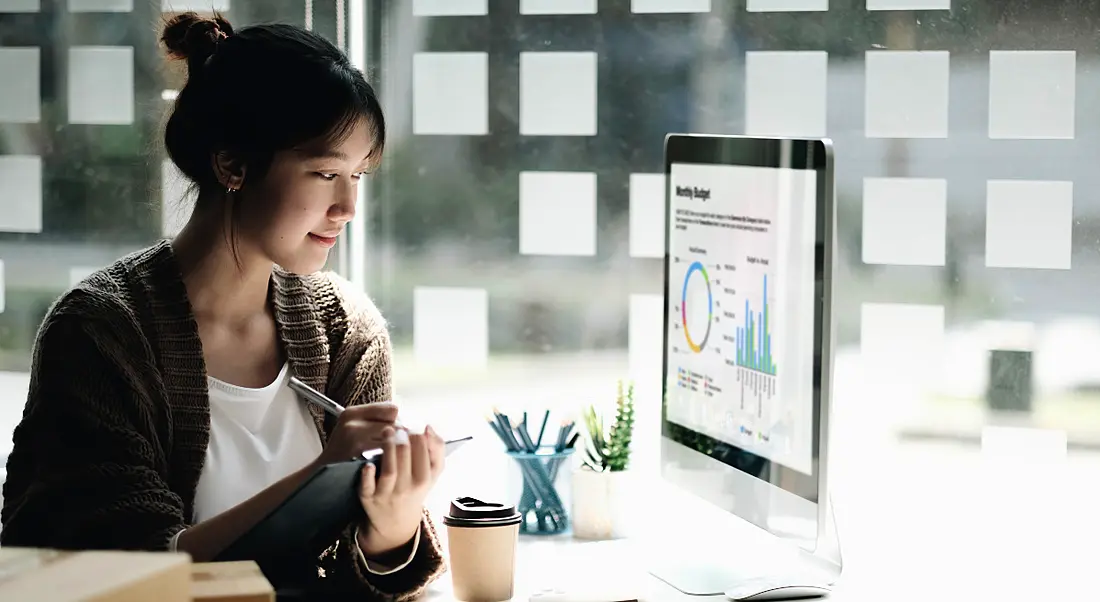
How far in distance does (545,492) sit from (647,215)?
21.0 inches

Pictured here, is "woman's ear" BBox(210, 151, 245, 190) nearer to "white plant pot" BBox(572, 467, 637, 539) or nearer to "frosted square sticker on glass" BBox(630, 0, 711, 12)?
"white plant pot" BBox(572, 467, 637, 539)

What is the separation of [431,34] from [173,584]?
5.35ft

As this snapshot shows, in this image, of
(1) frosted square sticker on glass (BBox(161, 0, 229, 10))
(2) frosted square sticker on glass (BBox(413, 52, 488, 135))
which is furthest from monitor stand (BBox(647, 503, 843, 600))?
(1) frosted square sticker on glass (BBox(161, 0, 229, 10))

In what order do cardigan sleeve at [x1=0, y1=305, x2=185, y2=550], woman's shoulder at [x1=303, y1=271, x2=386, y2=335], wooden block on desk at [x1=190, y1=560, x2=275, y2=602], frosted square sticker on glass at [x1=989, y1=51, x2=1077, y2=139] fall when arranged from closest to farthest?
wooden block on desk at [x1=190, y1=560, x2=275, y2=602] → cardigan sleeve at [x1=0, y1=305, x2=185, y2=550] → woman's shoulder at [x1=303, y1=271, x2=386, y2=335] → frosted square sticker on glass at [x1=989, y1=51, x2=1077, y2=139]

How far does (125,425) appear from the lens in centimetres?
162

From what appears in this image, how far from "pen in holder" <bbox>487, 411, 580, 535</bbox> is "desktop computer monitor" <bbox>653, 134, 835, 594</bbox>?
8.2 inches

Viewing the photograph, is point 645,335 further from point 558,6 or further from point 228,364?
point 228,364

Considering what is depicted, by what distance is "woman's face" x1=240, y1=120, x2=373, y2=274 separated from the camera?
5.57 feet

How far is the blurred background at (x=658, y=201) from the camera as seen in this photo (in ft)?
6.93

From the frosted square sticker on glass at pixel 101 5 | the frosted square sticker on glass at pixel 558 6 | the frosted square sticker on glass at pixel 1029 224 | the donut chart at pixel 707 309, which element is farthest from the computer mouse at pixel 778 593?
the frosted square sticker on glass at pixel 101 5

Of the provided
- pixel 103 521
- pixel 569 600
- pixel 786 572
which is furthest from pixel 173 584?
pixel 786 572

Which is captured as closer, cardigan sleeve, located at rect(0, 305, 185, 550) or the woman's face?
cardigan sleeve, located at rect(0, 305, 185, 550)

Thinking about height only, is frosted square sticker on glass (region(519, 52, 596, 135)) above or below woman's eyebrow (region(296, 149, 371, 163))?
above

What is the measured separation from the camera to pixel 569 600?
5.41ft
